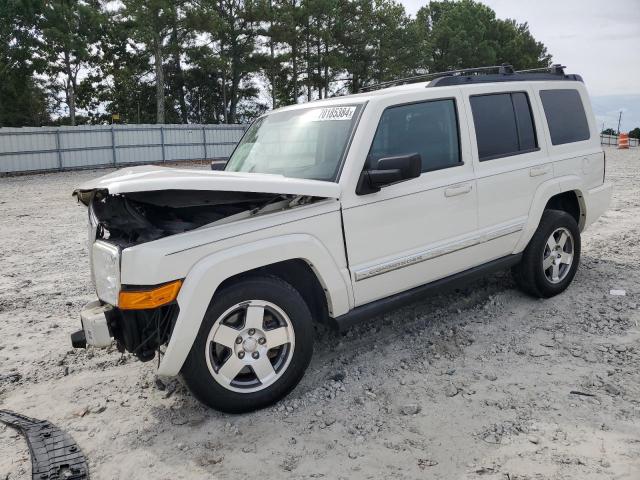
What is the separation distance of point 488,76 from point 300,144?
174cm

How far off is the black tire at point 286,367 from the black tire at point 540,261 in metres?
2.39

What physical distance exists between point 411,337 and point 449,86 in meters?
1.96

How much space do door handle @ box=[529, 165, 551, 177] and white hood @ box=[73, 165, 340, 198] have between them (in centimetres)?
207

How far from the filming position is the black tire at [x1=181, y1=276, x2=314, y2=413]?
3098mm

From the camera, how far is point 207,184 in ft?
9.74

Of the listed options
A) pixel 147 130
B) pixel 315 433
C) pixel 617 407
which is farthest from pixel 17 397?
pixel 147 130

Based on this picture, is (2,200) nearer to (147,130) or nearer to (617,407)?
(147,130)

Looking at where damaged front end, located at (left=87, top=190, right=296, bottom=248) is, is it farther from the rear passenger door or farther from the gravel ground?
the rear passenger door

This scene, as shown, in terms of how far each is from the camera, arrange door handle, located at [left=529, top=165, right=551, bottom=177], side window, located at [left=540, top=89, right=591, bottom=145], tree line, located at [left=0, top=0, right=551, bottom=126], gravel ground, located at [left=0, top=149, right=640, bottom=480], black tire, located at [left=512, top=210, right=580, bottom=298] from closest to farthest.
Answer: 1. gravel ground, located at [left=0, top=149, right=640, bottom=480]
2. door handle, located at [left=529, top=165, right=551, bottom=177]
3. black tire, located at [left=512, top=210, right=580, bottom=298]
4. side window, located at [left=540, top=89, right=591, bottom=145]
5. tree line, located at [left=0, top=0, right=551, bottom=126]

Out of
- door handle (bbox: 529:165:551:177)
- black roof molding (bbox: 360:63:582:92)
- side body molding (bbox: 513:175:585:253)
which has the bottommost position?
side body molding (bbox: 513:175:585:253)

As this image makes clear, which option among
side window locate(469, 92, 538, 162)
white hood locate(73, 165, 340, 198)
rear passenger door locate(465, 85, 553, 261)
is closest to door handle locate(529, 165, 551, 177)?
rear passenger door locate(465, 85, 553, 261)

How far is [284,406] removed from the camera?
3.40 metres

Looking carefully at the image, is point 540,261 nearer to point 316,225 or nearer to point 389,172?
point 389,172

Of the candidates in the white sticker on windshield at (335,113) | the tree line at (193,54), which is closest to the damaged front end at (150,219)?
the white sticker on windshield at (335,113)
